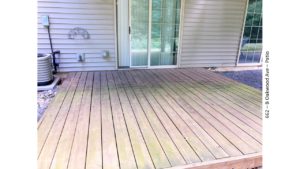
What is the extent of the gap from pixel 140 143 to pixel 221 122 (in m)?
1.07

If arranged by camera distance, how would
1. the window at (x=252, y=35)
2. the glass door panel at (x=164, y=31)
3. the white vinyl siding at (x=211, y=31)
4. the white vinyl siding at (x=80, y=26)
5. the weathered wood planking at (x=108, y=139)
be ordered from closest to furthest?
the weathered wood planking at (x=108, y=139), the white vinyl siding at (x=80, y=26), the glass door panel at (x=164, y=31), the white vinyl siding at (x=211, y=31), the window at (x=252, y=35)

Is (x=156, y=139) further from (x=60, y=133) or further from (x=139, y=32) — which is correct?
(x=139, y=32)

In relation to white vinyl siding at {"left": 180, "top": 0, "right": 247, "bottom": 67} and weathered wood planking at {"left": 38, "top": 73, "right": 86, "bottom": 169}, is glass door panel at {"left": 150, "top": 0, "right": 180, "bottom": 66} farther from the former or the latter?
weathered wood planking at {"left": 38, "top": 73, "right": 86, "bottom": 169}

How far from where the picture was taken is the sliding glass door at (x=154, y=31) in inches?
187

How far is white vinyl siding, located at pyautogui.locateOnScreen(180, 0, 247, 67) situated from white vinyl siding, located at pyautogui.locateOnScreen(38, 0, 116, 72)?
1.87 m

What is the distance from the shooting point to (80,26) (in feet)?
14.7

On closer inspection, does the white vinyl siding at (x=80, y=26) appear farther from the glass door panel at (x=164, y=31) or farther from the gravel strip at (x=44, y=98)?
the gravel strip at (x=44, y=98)

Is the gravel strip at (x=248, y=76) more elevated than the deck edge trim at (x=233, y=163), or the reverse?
the gravel strip at (x=248, y=76)

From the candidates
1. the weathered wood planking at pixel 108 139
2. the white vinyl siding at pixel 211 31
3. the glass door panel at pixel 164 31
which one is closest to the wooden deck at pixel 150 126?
the weathered wood planking at pixel 108 139

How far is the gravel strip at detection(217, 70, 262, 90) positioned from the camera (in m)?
4.73

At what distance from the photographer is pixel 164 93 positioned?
11.2 ft

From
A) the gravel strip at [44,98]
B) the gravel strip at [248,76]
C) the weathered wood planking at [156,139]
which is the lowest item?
the weathered wood planking at [156,139]
